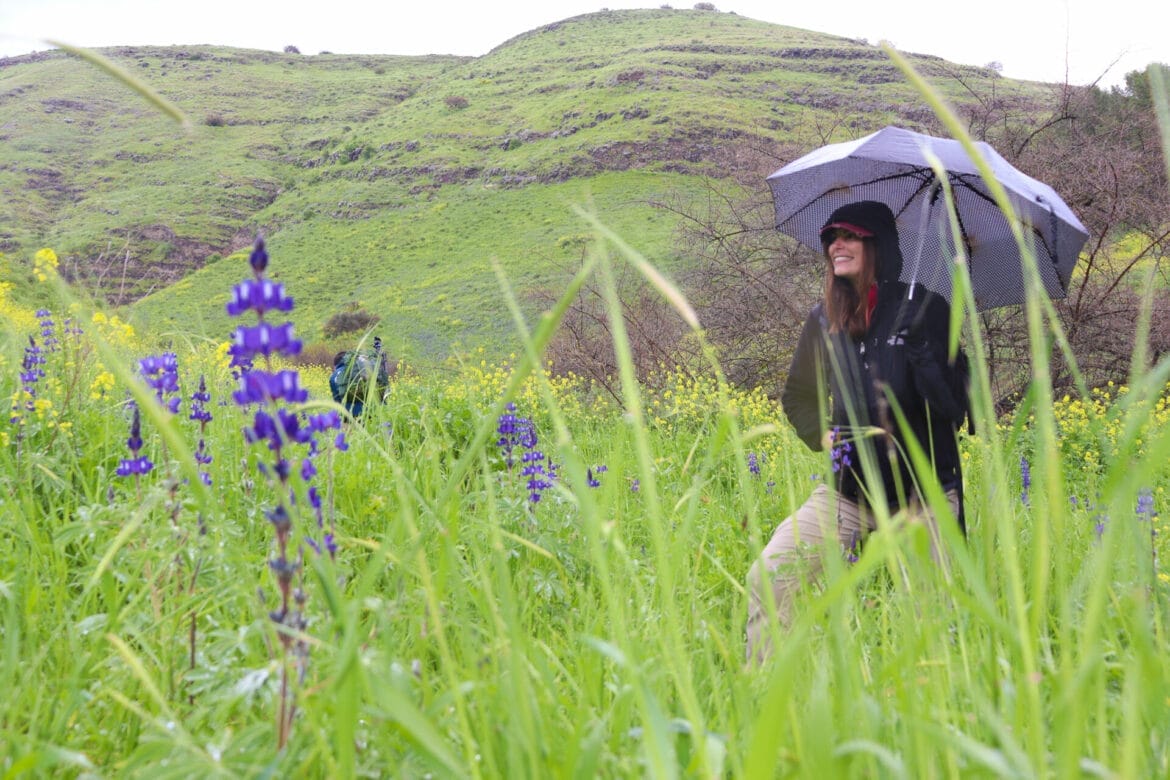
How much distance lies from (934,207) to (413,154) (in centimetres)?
7027

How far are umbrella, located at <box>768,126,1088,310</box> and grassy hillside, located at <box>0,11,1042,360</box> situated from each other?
22984 millimetres

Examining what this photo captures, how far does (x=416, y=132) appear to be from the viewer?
2931 inches

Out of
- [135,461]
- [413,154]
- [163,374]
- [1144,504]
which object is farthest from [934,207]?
[413,154]

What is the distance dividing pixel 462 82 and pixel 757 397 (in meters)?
89.7

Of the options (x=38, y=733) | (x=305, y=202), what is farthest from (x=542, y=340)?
(x=305, y=202)

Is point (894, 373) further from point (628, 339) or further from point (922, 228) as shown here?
point (628, 339)

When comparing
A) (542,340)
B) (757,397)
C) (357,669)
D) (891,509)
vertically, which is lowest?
(757,397)

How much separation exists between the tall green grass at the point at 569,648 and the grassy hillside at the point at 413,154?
2517 cm

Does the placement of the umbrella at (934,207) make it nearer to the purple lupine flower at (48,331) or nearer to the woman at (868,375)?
the woman at (868,375)

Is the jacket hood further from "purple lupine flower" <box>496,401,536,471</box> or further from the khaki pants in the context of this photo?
"purple lupine flower" <box>496,401,536,471</box>

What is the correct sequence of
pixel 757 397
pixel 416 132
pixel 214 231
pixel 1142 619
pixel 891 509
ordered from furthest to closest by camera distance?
pixel 416 132 < pixel 214 231 < pixel 757 397 < pixel 891 509 < pixel 1142 619

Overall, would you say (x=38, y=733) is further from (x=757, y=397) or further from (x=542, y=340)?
(x=757, y=397)

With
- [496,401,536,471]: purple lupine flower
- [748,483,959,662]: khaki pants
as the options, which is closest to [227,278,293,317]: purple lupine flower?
[748,483,959,662]: khaki pants

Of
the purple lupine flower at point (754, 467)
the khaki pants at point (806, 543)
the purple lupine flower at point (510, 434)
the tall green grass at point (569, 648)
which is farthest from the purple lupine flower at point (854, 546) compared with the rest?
the purple lupine flower at point (754, 467)
